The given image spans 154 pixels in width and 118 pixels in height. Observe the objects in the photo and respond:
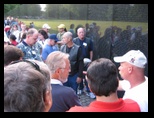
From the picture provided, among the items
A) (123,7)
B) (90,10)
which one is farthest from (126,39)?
(90,10)

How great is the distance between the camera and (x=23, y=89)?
1.22m

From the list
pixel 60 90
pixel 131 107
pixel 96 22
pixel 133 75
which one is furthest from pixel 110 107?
pixel 96 22

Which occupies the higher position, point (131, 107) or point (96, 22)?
point (96, 22)

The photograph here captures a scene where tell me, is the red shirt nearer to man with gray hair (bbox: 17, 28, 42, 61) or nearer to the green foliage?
man with gray hair (bbox: 17, 28, 42, 61)

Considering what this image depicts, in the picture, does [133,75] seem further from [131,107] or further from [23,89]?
[23,89]

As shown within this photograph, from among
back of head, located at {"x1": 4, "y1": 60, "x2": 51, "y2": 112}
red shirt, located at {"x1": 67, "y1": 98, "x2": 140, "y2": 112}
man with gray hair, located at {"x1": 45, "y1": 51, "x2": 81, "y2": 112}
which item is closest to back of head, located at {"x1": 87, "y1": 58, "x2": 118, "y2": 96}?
red shirt, located at {"x1": 67, "y1": 98, "x2": 140, "y2": 112}

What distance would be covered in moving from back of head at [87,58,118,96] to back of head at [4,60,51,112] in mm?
741

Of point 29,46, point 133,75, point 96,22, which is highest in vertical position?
point 96,22

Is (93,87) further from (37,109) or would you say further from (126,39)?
(126,39)

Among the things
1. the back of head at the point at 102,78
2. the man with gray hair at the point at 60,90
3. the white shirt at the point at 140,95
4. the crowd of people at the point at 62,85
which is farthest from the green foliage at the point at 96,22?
the back of head at the point at 102,78

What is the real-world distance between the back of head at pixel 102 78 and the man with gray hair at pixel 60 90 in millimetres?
274

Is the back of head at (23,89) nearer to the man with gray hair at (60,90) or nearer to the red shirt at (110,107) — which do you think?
the red shirt at (110,107)

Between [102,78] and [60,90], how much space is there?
43 cm
